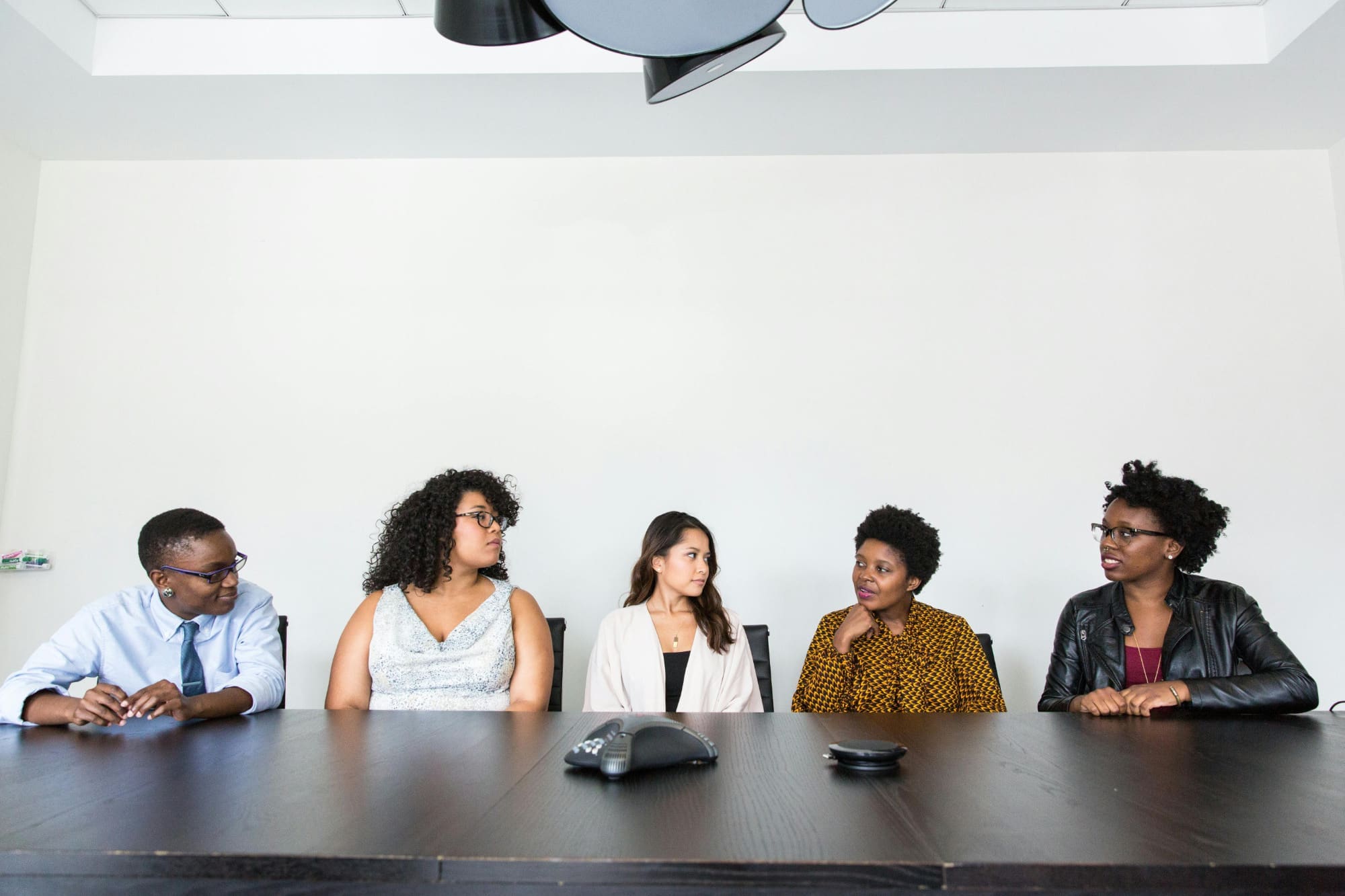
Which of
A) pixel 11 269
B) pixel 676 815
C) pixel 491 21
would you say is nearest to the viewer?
pixel 676 815

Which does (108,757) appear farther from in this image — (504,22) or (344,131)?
(344,131)

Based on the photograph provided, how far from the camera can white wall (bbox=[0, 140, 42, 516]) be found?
390 cm

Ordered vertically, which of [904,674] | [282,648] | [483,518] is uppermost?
[483,518]

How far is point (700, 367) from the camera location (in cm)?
396

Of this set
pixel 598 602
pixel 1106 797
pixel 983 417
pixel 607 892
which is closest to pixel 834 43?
pixel 983 417

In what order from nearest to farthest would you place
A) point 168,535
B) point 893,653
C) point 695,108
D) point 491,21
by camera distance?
point 491,21, point 168,535, point 893,653, point 695,108

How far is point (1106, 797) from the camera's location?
1.18 metres

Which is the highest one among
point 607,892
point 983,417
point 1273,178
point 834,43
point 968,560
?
point 834,43

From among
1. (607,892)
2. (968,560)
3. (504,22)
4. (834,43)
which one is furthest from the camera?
(968,560)

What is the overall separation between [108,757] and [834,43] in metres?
3.14

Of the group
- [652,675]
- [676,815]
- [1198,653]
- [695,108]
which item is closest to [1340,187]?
[1198,653]

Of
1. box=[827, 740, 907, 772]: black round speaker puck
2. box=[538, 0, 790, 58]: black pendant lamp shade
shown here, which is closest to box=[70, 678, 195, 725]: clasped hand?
box=[827, 740, 907, 772]: black round speaker puck

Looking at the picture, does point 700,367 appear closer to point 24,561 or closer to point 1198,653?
point 1198,653

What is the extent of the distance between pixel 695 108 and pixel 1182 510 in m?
2.27
